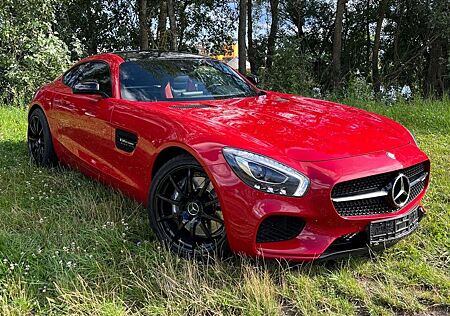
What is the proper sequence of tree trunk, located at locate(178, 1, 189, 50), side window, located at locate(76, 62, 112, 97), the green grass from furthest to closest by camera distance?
1. tree trunk, located at locate(178, 1, 189, 50)
2. side window, located at locate(76, 62, 112, 97)
3. the green grass

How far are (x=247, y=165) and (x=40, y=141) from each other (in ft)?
10.8

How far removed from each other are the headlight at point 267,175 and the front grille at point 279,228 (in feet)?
0.54

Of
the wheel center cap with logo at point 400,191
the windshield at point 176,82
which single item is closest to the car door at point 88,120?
the windshield at point 176,82

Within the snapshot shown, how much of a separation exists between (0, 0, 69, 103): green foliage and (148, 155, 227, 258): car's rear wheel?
770cm

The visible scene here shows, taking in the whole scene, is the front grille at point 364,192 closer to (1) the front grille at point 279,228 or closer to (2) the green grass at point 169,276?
(1) the front grille at point 279,228

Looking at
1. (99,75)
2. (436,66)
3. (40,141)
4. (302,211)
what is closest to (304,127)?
(302,211)

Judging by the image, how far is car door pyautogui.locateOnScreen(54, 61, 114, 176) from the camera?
3.71 meters

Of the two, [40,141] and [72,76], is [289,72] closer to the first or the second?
[72,76]

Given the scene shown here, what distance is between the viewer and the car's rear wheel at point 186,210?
276 cm

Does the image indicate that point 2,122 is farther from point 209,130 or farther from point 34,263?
point 209,130

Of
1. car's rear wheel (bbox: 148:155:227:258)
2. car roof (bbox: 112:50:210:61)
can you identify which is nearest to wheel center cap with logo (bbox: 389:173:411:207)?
car's rear wheel (bbox: 148:155:227:258)

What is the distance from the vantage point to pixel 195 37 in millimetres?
19891

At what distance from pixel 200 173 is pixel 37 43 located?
27.4 feet

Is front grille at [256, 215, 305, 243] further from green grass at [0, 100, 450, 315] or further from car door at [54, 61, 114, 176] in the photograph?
car door at [54, 61, 114, 176]
